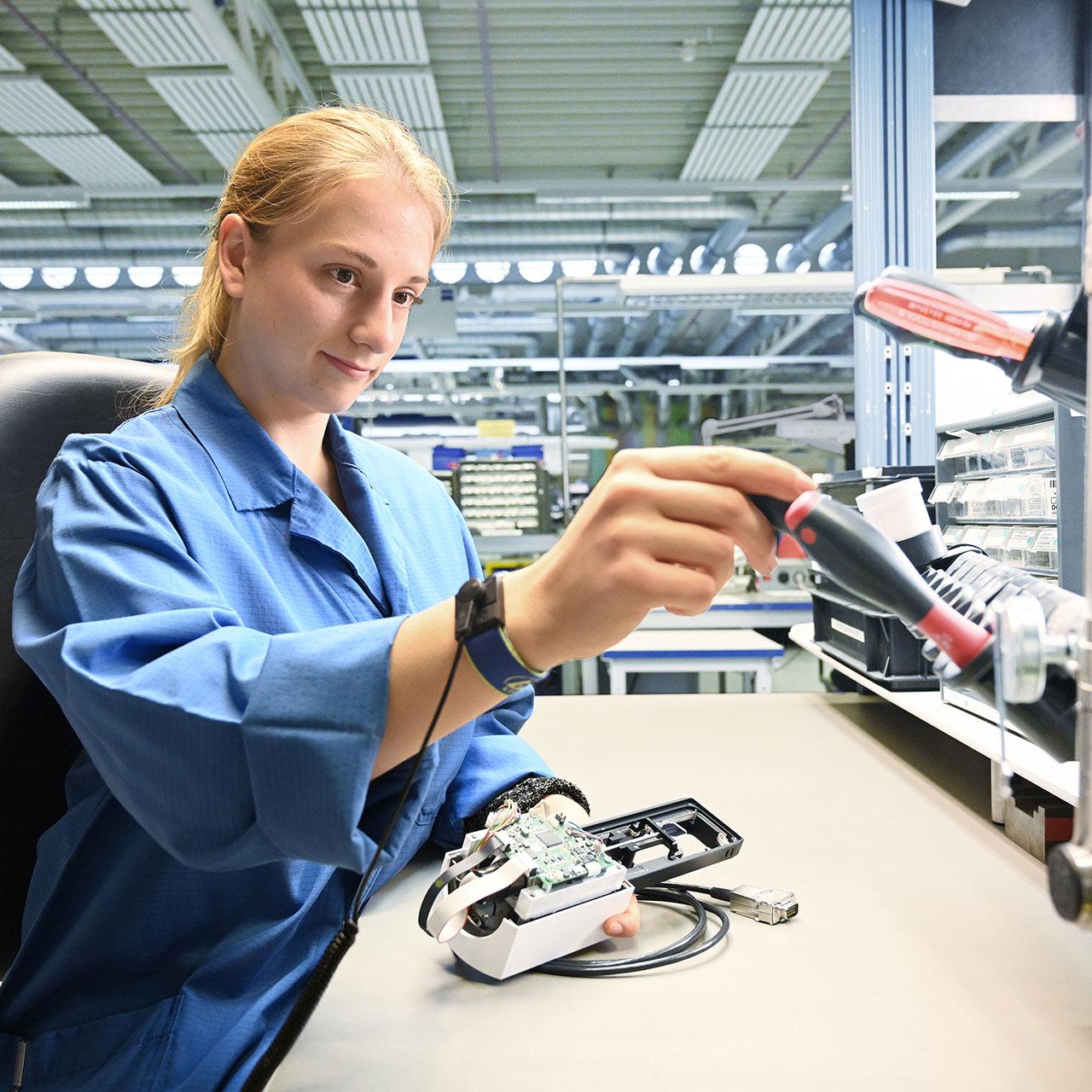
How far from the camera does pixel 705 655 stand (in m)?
2.54

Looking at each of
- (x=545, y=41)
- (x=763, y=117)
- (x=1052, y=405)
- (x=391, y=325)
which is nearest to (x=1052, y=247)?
(x=763, y=117)

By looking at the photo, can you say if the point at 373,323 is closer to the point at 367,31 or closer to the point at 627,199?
the point at 367,31

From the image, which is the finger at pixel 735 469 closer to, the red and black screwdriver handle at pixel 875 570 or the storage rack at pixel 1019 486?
the red and black screwdriver handle at pixel 875 570

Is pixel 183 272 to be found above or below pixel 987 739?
above

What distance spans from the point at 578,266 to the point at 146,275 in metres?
2.84

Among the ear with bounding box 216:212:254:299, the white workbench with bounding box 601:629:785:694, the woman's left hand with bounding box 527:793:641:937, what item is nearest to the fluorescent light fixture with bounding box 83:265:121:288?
the white workbench with bounding box 601:629:785:694

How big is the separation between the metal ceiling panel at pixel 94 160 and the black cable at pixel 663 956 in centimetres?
492

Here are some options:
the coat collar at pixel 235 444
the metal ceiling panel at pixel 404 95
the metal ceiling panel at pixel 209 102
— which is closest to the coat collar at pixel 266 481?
the coat collar at pixel 235 444

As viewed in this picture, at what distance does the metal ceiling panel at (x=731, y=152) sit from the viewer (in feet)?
14.8

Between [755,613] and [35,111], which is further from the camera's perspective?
[35,111]

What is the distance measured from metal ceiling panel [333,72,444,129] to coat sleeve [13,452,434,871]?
144 inches

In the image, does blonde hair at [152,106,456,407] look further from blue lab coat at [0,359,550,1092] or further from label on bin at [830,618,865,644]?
label on bin at [830,618,865,644]

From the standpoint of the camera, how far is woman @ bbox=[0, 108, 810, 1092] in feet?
1.59

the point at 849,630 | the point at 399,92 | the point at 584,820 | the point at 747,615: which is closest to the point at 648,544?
the point at 584,820
